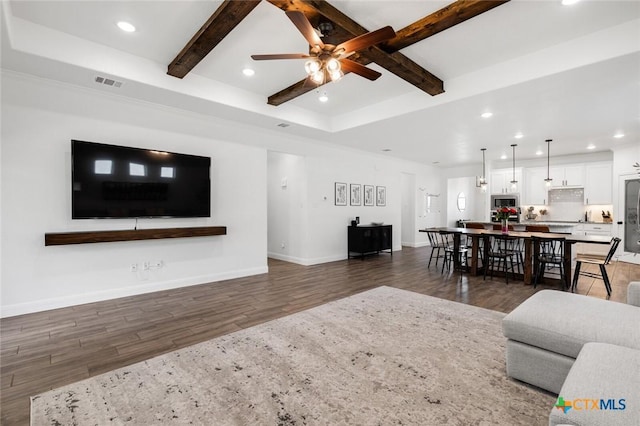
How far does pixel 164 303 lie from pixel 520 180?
9.80 meters

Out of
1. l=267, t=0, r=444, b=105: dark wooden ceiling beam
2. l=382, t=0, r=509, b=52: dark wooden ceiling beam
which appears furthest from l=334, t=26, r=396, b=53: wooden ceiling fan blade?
l=382, t=0, r=509, b=52: dark wooden ceiling beam

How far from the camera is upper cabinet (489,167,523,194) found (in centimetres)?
900

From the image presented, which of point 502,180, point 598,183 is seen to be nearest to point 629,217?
point 598,183

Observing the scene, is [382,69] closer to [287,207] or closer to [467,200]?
[287,207]

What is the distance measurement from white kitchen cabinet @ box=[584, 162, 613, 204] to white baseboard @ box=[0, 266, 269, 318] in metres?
9.11

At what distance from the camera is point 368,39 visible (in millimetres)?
2398

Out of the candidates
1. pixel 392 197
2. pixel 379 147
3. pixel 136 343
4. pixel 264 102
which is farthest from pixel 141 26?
pixel 392 197

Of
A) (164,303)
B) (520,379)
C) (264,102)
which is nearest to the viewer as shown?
(520,379)

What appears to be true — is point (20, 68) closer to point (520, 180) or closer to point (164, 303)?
point (164, 303)

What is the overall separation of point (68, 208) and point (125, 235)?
2.37 ft

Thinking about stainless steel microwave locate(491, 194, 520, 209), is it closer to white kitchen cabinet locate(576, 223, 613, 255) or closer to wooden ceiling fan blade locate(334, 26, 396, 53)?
white kitchen cabinet locate(576, 223, 613, 255)

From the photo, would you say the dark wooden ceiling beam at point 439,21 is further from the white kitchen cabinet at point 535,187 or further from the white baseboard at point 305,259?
the white kitchen cabinet at point 535,187

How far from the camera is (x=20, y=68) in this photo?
3359 mm

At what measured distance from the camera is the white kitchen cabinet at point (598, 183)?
25.2 feet
